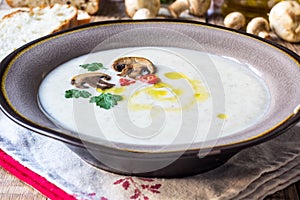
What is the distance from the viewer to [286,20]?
2.70 m

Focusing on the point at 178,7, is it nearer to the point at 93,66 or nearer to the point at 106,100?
the point at 93,66

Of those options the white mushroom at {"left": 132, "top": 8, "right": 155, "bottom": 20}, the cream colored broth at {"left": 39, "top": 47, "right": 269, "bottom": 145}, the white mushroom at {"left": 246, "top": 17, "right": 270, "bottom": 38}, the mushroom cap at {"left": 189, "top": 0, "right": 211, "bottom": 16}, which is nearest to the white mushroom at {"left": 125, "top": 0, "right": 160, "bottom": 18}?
the white mushroom at {"left": 132, "top": 8, "right": 155, "bottom": 20}

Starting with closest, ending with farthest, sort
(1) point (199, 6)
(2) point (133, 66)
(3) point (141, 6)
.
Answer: (2) point (133, 66) < (3) point (141, 6) < (1) point (199, 6)

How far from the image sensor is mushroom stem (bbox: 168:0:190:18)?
3.05 m

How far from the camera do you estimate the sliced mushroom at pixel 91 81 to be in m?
1.83

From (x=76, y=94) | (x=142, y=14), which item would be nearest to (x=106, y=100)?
(x=76, y=94)

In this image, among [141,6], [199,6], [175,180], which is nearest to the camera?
[175,180]

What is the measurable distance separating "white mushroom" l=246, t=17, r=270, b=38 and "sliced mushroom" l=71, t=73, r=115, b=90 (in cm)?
110

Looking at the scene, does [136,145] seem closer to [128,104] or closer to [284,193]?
[128,104]

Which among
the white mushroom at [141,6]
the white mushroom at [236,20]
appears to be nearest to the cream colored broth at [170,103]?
the white mushroom at [236,20]

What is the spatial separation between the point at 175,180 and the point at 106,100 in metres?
0.34

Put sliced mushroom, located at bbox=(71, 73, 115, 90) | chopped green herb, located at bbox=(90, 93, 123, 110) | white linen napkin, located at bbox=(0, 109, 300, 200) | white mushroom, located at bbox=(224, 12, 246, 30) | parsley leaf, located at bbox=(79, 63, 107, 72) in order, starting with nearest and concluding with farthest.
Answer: white linen napkin, located at bbox=(0, 109, 300, 200), chopped green herb, located at bbox=(90, 93, 123, 110), sliced mushroom, located at bbox=(71, 73, 115, 90), parsley leaf, located at bbox=(79, 63, 107, 72), white mushroom, located at bbox=(224, 12, 246, 30)

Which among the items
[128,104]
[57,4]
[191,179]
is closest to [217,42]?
[128,104]

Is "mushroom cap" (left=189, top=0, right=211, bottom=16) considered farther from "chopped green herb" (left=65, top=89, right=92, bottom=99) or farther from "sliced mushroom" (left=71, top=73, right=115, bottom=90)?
"chopped green herb" (left=65, top=89, right=92, bottom=99)
